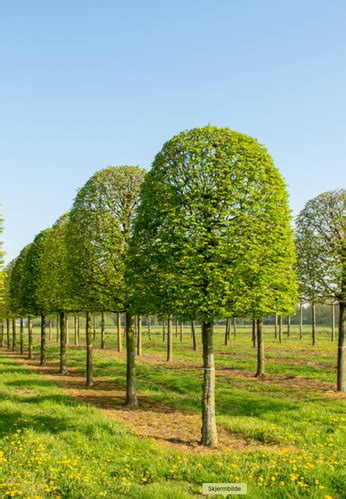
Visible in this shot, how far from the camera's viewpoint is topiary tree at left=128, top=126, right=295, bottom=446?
43.9ft

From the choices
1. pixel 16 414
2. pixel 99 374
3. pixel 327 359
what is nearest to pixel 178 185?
pixel 16 414

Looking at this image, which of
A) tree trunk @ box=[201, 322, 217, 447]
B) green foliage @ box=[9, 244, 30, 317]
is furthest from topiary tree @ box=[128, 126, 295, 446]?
green foliage @ box=[9, 244, 30, 317]

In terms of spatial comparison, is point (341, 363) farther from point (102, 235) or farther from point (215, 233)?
point (102, 235)

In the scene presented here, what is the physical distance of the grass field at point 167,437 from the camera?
944cm

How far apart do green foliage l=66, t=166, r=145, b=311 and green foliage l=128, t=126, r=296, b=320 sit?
5.10 meters

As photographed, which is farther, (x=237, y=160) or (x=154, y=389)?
(x=154, y=389)

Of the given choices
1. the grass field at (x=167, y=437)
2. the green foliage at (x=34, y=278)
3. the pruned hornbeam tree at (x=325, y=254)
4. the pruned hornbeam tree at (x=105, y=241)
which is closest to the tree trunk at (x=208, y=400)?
the grass field at (x=167, y=437)

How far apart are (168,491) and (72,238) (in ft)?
49.8

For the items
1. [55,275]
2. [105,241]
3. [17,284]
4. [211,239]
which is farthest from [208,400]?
[17,284]

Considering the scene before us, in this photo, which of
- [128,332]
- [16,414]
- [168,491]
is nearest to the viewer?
[168,491]

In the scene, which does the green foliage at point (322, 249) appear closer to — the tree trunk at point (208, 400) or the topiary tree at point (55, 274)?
the tree trunk at point (208, 400)

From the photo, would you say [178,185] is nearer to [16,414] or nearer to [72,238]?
[72,238]

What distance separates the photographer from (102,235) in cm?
2064

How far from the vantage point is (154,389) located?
23.7 m
